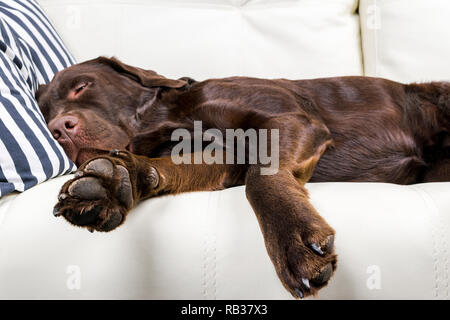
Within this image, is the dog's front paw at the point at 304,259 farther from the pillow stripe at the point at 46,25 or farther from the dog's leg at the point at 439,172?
the pillow stripe at the point at 46,25

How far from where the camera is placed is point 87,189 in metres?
0.84

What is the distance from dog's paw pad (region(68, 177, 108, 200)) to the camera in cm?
84

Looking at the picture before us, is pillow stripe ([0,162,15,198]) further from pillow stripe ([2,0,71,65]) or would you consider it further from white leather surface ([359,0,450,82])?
white leather surface ([359,0,450,82])

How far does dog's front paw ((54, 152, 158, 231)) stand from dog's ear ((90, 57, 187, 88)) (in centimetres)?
58

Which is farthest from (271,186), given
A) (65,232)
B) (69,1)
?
(69,1)

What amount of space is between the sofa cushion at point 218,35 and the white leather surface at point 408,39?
10 centimetres

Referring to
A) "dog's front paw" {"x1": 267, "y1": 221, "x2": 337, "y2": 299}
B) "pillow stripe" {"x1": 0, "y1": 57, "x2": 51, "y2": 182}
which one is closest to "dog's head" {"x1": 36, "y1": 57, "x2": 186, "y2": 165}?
"pillow stripe" {"x1": 0, "y1": 57, "x2": 51, "y2": 182}

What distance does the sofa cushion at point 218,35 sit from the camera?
2.04 metres

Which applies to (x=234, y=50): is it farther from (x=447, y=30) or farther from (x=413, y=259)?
(x=413, y=259)

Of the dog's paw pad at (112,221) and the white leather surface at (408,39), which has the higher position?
the white leather surface at (408,39)

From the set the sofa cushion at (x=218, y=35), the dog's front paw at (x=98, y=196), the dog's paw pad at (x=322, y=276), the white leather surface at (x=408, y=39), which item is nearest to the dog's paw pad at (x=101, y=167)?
the dog's front paw at (x=98, y=196)

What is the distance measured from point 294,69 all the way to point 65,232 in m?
1.36

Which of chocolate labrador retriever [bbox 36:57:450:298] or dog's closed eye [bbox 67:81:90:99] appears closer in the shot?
chocolate labrador retriever [bbox 36:57:450:298]

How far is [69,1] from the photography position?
2.12m
